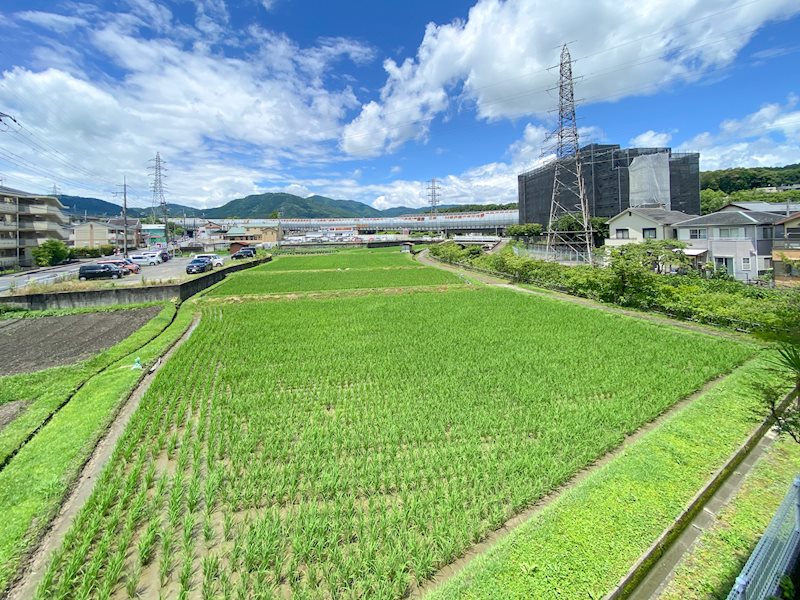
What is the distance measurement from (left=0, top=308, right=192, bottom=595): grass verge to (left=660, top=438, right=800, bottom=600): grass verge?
693 centimetres

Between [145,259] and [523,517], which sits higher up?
[145,259]

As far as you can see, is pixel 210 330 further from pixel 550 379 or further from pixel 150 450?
pixel 550 379

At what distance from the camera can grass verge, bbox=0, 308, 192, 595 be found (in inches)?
184

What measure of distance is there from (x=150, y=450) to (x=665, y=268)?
31649 mm

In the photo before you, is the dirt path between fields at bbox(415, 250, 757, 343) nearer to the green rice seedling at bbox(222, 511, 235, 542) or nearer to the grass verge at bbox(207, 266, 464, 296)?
the grass verge at bbox(207, 266, 464, 296)

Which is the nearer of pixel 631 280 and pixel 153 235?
pixel 631 280

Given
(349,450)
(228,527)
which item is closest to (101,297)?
(349,450)

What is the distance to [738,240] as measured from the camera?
81.2 ft

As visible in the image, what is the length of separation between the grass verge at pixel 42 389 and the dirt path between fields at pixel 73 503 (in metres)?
1.30

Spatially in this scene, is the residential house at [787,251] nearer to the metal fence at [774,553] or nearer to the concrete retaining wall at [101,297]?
the metal fence at [774,553]

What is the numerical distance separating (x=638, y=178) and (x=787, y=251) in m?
30.1

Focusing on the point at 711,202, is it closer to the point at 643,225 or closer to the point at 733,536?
the point at 643,225

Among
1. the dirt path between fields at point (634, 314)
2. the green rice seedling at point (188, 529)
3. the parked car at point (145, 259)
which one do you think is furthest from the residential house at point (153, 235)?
the green rice seedling at point (188, 529)

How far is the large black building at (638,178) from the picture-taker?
47375mm
